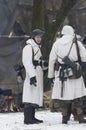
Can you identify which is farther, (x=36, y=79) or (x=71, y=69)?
(x=36, y=79)

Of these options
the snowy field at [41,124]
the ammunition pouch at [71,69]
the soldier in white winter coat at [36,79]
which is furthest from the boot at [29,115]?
the ammunition pouch at [71,69]

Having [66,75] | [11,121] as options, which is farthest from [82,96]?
[11,121]

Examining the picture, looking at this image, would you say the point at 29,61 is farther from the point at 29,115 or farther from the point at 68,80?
the point at 29,115

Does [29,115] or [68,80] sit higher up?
[68,80]

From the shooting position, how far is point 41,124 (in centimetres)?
1122

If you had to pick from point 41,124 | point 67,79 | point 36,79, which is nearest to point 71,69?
point 67,79

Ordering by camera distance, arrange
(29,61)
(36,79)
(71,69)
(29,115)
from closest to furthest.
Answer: (71,69)
(29,61)
(36,79)
(29,115)

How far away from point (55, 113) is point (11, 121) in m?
1.49

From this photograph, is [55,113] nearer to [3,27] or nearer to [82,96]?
[82,96]

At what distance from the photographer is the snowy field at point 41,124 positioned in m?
10.7

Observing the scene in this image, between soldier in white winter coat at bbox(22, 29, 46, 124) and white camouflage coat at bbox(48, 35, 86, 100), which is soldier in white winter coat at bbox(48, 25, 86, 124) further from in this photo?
soldier in white winter coat at bbox(22, 29, 46, 124)

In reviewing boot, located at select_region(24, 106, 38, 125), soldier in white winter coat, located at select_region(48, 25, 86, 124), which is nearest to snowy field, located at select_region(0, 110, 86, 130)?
boot, located at select_region(24, 106, 38, 125)

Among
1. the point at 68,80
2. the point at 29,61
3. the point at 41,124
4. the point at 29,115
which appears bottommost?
the point at 41,124

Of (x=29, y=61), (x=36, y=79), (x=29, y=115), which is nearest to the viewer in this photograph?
(x=29, y=61)
